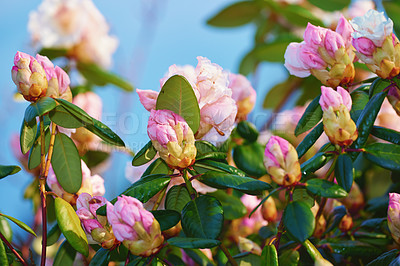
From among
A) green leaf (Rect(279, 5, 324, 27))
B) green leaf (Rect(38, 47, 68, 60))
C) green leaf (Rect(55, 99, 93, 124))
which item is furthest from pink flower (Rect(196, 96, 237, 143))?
green leaf (Rect(38, 47, 68, 60))

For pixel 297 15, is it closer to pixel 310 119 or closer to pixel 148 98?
pixel 310 119

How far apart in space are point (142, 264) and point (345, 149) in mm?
380

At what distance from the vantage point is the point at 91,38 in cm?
200

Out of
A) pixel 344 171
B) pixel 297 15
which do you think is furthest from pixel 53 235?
pixel 297 15

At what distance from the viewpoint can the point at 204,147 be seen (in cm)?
80

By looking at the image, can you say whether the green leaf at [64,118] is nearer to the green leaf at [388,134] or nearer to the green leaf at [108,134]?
the green leaf at [108,134]

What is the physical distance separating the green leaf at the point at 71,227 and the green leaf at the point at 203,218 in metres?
0.18

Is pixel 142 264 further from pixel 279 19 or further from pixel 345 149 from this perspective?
pixel 279 19

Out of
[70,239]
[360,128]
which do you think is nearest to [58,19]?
[70,239]

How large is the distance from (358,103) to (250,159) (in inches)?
12.0

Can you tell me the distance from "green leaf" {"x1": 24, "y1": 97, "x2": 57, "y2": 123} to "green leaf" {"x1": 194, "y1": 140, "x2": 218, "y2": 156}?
276 millimetres

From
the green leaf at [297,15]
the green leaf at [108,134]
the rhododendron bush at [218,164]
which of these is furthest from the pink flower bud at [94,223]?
the green leaf at [297,15]

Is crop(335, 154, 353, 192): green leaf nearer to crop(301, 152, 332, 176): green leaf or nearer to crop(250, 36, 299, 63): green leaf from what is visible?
crop(301, 152, 332, 176): green leaf

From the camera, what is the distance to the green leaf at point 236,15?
187 cm
